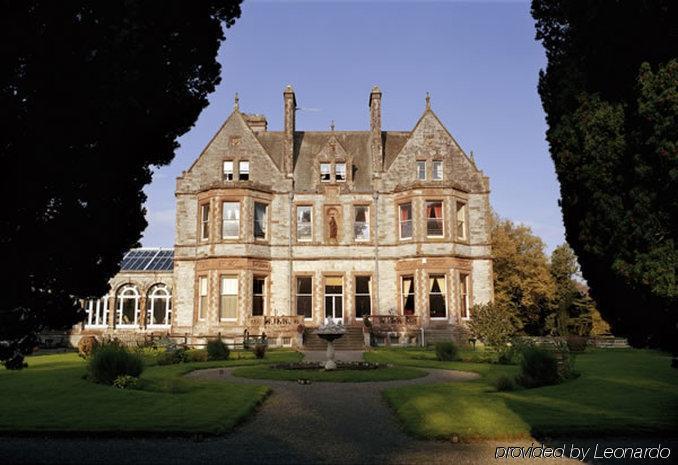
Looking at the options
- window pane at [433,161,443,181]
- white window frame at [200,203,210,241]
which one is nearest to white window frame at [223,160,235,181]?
white window frame at [200,203,210,241]

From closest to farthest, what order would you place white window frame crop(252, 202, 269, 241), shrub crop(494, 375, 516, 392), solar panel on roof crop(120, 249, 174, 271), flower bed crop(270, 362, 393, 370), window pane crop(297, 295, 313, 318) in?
A: shrub crop(494, 375, 516, 392) → flower bed crop(270, 362, 393, 370) → white window frame crop(252, 202, 269, 241) → window pane crop(297, 295, 313, 318) → solar panel on roof crop(120, 249, 174, 271)

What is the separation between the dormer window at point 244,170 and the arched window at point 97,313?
13.1 meters

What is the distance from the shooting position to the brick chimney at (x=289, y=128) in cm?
3438

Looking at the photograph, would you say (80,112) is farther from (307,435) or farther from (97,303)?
(97,303)

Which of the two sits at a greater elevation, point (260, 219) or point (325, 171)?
point (325, 171)

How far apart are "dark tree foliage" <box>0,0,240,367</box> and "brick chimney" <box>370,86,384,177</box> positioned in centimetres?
2532

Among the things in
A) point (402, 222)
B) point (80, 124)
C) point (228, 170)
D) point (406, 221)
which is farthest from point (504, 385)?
point (228, 170)

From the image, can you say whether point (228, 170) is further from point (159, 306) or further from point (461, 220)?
point (461, 220)

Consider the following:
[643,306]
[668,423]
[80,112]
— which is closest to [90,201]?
[80,112]

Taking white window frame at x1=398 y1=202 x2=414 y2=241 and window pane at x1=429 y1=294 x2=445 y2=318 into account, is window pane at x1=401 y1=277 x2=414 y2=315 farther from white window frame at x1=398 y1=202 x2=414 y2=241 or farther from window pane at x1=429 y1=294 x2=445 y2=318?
white window frame at x1=398 y1=202 x2=414 y2=241

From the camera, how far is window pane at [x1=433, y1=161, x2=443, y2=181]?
34000 millimetres

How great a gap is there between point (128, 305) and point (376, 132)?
Answer: 67.1ft

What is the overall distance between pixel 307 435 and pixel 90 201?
5530 millimetres

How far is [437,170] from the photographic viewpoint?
3412 cm
